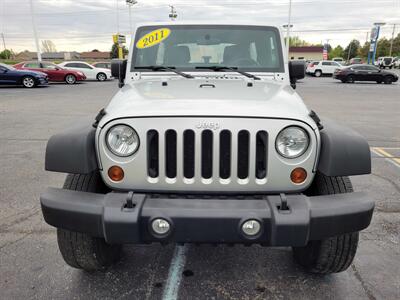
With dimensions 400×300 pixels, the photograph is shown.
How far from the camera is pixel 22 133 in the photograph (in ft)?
25.5

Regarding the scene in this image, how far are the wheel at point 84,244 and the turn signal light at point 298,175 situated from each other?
130cm

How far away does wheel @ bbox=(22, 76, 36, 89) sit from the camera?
18.6 m

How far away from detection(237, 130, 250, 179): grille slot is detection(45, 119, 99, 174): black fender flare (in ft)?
2.97

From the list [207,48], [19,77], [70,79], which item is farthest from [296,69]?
[70,79]

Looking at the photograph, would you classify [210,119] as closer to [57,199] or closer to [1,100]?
[57,199]

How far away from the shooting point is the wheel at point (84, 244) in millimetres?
2404

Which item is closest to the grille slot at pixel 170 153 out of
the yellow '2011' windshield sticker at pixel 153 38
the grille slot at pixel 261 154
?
the grille slot at pixel 261 154

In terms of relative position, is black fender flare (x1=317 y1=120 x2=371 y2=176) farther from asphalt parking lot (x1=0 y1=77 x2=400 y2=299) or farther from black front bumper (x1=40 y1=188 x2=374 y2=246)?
asphalt parking lot (x1=0 y1=77 x2=400 y2=299)

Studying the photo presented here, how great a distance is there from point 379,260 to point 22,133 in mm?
7284

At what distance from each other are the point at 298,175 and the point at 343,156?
0.94 ft

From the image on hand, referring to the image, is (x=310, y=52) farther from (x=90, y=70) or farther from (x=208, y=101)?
(x=208, y=101)

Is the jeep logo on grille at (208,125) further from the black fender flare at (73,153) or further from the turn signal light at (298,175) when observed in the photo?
the black fender flare at (73,153)

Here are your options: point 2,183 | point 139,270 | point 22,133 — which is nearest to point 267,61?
point 139,270

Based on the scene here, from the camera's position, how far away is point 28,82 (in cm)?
1880
